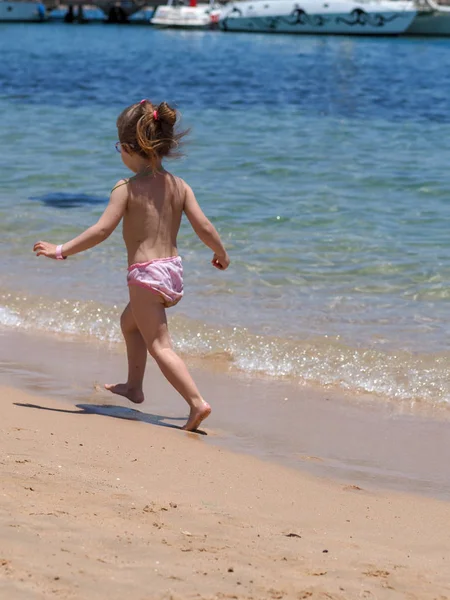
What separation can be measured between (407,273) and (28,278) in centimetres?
255

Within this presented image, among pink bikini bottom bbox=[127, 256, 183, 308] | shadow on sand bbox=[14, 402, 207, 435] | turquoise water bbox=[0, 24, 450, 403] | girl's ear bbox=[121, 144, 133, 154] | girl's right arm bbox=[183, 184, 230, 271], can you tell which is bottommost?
turquoise water bbox=[0, 24, 450, 403]

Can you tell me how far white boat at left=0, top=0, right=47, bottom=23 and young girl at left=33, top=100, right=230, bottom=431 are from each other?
66.3m

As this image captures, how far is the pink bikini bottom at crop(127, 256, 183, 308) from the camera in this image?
156 inches

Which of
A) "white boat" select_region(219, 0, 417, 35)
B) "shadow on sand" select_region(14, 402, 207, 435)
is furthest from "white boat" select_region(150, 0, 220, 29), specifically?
"shadow on sand" select_region(14, 402, 207, 435)

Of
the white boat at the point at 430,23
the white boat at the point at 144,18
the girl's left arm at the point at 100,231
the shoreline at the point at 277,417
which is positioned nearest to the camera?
the shoreline at the point at 277,417

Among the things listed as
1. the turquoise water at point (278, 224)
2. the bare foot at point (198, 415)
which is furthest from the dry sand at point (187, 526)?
the turquoise water at point (278, 224)

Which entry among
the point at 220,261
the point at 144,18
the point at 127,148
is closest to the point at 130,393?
the point at 220,261

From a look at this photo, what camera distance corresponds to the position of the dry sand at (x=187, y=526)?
7.93ft

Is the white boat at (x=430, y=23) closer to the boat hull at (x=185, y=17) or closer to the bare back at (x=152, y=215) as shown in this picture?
the boat hull at (x=185, y=17)

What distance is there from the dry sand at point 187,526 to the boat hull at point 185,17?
5615cm

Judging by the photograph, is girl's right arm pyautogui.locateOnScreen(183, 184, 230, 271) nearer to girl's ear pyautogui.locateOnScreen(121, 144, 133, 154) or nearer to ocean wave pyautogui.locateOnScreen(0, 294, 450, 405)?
girl's ear pyautogui.locateOnScreen(121, 144, 133, 154)

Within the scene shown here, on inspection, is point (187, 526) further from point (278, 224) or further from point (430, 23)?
point (430, 23)

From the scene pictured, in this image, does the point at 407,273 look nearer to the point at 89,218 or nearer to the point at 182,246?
the point at 182,246

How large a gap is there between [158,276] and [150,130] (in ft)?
1.88
